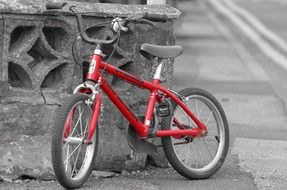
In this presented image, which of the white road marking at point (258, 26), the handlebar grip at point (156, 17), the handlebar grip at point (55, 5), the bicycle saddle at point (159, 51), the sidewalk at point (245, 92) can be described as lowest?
the white road marking at point (258, 26)

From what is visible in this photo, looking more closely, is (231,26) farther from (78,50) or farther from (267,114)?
(78,50)

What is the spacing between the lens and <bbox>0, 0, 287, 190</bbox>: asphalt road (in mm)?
8211

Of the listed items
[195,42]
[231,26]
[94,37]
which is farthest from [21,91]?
[231,26]

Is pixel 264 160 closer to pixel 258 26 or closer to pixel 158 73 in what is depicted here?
pixel 158 73

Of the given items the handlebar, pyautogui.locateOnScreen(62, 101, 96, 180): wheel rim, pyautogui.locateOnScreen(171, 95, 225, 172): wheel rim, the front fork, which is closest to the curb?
pyautogui.locateOnScreen(171, 95, 225, 172): wheel rim

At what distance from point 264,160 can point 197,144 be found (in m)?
1.04

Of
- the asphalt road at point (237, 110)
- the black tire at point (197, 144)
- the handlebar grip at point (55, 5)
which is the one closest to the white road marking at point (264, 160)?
the asphalt road at point (237, 110)

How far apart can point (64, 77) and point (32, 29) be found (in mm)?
471

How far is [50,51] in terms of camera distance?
8.18 metres

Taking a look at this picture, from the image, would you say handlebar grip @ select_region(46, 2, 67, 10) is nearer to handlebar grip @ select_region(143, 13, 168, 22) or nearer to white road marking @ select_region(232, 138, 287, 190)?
handlebar grip @ select_region(143, 13, 168, 22)

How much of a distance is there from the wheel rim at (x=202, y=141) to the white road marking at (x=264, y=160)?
37cm

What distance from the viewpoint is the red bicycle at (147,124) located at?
7484 mm

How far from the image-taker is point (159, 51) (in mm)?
8156

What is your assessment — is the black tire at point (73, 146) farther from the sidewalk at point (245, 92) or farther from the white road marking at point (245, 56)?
the white road marking at point (245, 56)
